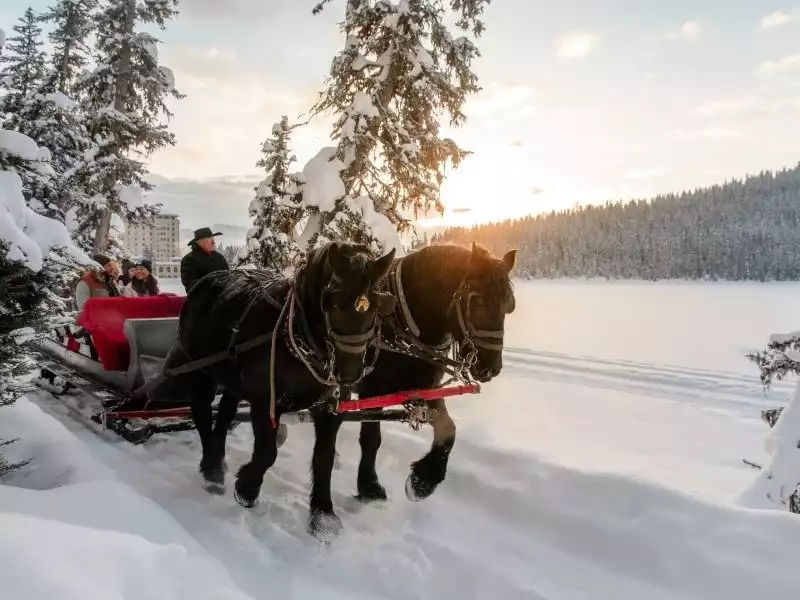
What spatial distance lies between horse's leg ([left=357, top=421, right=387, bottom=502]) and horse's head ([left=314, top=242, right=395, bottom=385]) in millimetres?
1383

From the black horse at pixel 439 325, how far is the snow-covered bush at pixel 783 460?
256cm

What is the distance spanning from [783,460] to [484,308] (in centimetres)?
286

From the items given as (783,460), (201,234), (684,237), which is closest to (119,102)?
(201,234)

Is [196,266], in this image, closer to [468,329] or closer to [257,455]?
[257,455]

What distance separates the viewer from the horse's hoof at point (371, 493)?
16.1 feet

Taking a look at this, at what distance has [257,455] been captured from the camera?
4453 millimetres

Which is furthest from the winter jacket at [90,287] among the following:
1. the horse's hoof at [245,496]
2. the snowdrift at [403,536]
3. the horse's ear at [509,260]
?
the horse's ear at [509,260]

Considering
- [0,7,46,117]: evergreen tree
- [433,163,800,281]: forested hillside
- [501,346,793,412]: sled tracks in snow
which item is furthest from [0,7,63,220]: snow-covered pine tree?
[433,163,800,281]: forested hillside

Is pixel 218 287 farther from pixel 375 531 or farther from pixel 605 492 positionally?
pixel 605 492

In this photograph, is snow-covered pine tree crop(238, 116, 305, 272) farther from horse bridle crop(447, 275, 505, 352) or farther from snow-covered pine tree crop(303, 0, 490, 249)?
horse bridle crop(447, 275, 505, 352)

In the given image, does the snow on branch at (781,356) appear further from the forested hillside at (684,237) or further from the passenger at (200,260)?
the forested hillside at (684,237)

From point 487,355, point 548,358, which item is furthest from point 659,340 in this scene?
point 487,355

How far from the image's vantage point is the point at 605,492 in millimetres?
4457

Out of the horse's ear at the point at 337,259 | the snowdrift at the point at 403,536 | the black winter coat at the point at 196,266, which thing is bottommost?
the snowdrift at the point at 403,536
